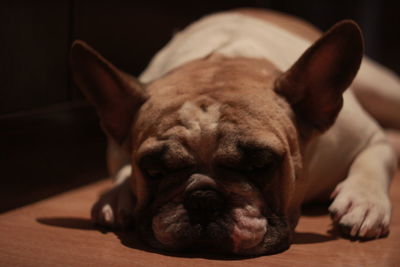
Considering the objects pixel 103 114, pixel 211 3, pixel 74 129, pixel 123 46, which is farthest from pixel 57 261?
pixel 211 3

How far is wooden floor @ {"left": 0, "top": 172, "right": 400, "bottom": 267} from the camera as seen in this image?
1830 millimetres

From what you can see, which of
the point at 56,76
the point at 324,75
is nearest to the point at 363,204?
the point at 324,75

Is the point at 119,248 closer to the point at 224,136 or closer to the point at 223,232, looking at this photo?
the point at 223,232

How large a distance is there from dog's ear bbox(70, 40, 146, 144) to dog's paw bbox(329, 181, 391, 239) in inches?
26.9

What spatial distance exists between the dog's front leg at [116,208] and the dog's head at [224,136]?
0.05 meters

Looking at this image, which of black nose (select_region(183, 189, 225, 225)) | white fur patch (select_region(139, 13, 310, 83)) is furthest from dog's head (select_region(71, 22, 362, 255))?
white fur patch (select_region(139, 13, 310, 83))

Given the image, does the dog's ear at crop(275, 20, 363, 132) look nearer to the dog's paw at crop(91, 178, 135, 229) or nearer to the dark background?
the dog's paw at crop(91, 178, 135, 229)

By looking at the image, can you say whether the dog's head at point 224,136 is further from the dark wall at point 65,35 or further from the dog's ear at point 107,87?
the dark wall at point 65,35

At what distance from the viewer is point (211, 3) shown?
3904 mm

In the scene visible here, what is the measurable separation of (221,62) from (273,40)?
19.6 inches

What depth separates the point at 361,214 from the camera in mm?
2072

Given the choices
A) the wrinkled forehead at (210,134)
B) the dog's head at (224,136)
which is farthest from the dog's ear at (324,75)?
the wrinkled forehead at (210,134)

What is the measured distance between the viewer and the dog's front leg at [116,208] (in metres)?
2.18

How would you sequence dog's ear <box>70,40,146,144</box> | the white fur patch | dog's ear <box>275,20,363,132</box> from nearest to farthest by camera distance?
dog's ear <box>275,20,363,132</box>, dog's ear <box>70,40,146,144</box>, the white fur patch
